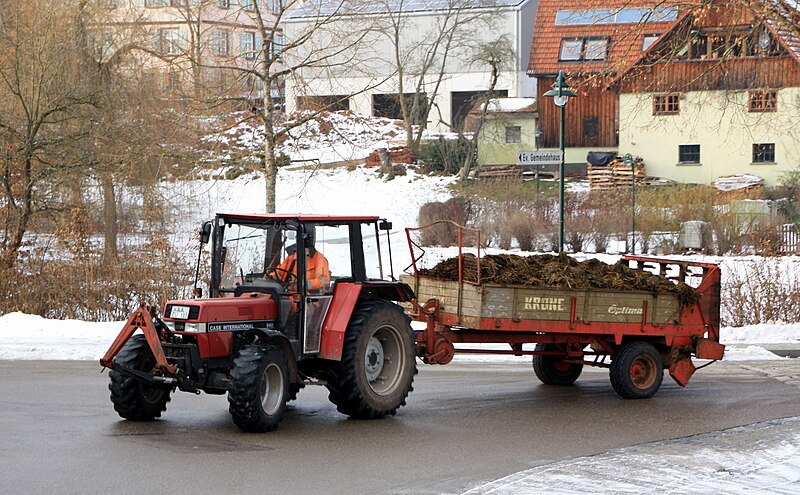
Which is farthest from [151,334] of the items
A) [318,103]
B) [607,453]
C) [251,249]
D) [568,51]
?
[568,51]

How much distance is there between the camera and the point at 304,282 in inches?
437

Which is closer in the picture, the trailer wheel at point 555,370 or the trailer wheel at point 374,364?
the trailer wheel at point 374,364

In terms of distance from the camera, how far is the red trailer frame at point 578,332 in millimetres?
12242

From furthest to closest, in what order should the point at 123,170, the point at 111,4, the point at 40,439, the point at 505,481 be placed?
the point at 111,4, the point at 123,170, the point at 40,439, the point at 505,481

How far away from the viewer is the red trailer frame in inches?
482

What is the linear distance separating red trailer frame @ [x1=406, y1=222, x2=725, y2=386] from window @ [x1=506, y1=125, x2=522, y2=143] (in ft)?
128

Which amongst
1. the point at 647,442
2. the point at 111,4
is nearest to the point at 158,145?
the point at 111,4

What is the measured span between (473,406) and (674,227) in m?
22.8

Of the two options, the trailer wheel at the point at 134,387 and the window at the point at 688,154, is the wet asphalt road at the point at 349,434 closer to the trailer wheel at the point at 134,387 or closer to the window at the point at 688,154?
the trailer wheel at the point at 134,387

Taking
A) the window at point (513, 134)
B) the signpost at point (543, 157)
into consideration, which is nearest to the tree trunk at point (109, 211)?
the signpost at point (543, 157)

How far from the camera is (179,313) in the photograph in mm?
10555

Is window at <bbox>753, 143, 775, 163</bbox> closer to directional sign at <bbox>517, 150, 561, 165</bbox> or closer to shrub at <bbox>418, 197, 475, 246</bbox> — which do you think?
shrub at <bbox>418, 197, 475, 246</bbox>

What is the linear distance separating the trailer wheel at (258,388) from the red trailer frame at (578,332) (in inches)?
86.0

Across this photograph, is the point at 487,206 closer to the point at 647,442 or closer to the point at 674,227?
the point at 674,227
